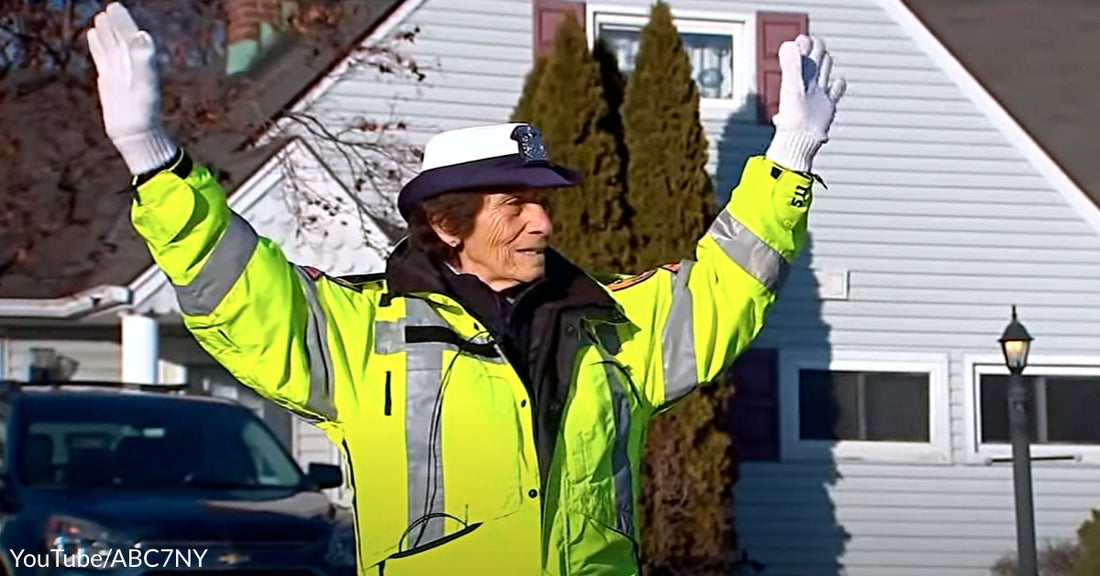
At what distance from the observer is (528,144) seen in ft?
9.72

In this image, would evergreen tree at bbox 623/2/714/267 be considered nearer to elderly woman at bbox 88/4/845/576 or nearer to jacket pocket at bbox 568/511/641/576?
elderly woman at bbox 88/4/845/576

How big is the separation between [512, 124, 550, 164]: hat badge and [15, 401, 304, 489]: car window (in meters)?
4.85

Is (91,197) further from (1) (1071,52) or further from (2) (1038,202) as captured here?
(1) (1071,52)

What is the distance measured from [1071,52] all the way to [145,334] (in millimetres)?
8130

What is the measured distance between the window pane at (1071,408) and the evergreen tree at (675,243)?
3.54 metres

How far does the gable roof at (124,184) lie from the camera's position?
445 inches

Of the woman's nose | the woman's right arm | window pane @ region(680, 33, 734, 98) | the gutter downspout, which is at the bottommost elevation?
the woman's right arm

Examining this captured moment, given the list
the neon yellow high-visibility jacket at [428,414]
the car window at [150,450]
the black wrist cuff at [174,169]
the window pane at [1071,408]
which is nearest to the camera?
the black wrist cuff at [174,169]

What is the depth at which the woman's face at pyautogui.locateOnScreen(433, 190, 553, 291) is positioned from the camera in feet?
9.55

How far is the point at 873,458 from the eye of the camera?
520 inches

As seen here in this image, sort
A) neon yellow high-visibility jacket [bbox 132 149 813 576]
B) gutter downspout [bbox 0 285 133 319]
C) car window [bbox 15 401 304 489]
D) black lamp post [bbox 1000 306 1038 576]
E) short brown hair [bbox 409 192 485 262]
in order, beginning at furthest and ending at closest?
gutter downspout [bbox 0 285 133 319] → black lamp post [bbox 1000 306 1038 576] → car window [bbox 15 401 304 489] → short brown hair [bbox 409 192 485 262] → neon yellow high-visibility jacket [bbox 132 149 813 576]

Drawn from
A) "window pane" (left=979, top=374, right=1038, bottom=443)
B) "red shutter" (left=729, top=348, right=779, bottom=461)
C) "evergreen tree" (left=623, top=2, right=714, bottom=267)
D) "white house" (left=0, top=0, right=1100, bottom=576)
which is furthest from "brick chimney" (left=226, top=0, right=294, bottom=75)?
"window pane" (left=979, top=374, right=1038, bottom=443)

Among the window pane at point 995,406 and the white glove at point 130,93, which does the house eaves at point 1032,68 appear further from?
the white glove at point 130,93

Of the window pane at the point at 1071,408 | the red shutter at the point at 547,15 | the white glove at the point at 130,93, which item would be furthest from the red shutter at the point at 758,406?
the white glove at the point at 130,93
